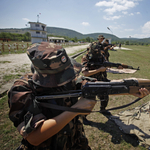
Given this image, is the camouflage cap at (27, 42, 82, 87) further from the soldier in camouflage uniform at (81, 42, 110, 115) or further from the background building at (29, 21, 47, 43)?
the background building at (29, 21, 47, 43)

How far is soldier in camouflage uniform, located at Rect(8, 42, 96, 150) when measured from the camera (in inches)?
47.2

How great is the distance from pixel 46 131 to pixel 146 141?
2862 millimetres

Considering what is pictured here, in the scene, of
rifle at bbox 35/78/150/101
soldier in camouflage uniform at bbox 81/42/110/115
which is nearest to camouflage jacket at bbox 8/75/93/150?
rifle at bbox 35/78/150/101

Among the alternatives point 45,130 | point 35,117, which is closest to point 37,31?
point 35,117

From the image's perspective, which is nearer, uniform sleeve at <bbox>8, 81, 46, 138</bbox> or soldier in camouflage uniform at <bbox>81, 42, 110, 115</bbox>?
uniform sleeve at <bbox>8, 81, 46, 138</bbox>

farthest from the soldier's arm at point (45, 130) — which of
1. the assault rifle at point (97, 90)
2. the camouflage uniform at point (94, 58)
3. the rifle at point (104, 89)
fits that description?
the camouflage uniform at point (94, 58)

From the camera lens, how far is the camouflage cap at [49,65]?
50.1 inches

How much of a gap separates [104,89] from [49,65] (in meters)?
0.91

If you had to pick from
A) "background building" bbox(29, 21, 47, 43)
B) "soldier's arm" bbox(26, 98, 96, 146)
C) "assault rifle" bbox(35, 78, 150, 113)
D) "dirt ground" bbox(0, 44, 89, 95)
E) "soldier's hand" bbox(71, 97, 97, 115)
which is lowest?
"dirt ground" bbox(0, 44, 89, 95)

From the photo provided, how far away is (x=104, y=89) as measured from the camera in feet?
5.37

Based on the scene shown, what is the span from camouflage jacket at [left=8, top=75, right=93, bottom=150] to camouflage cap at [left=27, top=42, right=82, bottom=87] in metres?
0.19

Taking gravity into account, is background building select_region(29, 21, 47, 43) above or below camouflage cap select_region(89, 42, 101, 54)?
above

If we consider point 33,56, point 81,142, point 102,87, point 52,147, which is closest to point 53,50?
point 33,56

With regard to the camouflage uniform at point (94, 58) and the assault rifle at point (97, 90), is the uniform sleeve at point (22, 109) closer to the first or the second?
the assault rifle at point (97, 90)
